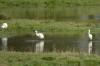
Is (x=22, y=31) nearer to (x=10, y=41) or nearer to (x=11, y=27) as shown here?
(x=11, y=27)

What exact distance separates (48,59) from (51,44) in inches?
339

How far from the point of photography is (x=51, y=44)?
31328mm

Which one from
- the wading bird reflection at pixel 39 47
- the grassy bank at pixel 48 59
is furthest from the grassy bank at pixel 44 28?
the grassy bank at pixel 48 59

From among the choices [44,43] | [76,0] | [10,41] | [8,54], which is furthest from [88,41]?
[76,0]

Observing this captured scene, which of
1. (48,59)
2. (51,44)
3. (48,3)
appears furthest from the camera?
(48,3)

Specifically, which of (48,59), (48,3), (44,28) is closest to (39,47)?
(48,59)

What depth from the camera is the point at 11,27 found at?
40281mm

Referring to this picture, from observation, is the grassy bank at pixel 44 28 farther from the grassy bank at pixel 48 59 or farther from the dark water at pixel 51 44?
the grassy bank at pixel 48 59

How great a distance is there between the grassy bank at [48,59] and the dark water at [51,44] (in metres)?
3.95

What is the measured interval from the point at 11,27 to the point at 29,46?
34.0ft

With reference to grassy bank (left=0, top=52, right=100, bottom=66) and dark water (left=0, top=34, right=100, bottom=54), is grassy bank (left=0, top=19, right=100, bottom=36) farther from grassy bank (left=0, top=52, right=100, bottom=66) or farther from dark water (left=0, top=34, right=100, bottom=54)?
grassy bank (left=0, top=52, right=100, bottom=66)

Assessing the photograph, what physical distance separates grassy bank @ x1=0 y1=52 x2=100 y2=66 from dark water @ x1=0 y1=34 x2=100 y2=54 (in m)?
3.95

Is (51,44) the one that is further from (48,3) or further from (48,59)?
(48,3)

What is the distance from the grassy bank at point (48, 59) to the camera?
21520 mm
